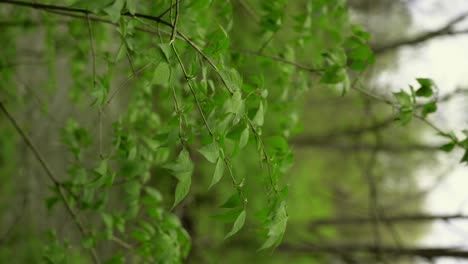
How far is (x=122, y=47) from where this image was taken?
2.36 feet

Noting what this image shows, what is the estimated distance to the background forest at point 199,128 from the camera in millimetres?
702

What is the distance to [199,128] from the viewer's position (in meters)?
0.76

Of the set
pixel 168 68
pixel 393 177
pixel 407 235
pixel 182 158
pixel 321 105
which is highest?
pixel 168 68

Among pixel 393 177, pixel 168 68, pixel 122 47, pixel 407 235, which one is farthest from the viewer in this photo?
pixel 407 235

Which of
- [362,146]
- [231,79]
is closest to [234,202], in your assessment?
[231,79]

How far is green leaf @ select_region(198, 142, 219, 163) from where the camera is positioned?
0.61 metres

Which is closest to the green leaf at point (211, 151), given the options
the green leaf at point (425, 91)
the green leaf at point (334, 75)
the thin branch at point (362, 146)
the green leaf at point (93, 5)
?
the green leaf at point (93, 5)

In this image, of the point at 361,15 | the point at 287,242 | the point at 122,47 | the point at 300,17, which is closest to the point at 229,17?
the point at 300,17

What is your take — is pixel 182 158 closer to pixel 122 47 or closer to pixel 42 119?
pixel 122 47

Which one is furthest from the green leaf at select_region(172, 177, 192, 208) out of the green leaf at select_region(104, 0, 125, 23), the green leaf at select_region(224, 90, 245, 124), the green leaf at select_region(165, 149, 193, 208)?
the green leaf at select_region(104, 0, 125, 23)

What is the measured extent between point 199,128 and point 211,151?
0.15 meters

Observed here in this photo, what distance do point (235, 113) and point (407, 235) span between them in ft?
24.7

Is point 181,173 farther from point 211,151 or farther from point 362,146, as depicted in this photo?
point 362,146

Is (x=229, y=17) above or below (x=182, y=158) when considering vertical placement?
above
